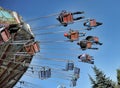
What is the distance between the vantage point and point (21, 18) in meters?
32.3

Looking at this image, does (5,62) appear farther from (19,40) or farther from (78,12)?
(78,12)

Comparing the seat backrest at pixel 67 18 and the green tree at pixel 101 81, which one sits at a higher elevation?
the seat backrest at pixel 67 18

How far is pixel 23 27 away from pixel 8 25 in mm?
1984

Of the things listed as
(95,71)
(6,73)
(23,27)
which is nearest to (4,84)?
(6,73)

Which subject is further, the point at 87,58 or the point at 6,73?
the point at 6,73

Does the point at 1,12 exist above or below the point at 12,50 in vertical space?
above

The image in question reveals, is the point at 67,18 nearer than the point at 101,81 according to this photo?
Yes

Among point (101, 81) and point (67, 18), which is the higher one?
point (67, 18)

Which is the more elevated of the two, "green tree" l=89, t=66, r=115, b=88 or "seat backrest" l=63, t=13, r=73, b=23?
"seat backrest" l=63, t=13, r=73, b=23

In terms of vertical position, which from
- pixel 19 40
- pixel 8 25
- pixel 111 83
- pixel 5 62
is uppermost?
pixel 8 25

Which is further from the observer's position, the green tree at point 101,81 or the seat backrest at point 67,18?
the green tree at point 101,81

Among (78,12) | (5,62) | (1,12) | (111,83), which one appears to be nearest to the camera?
(78,12)

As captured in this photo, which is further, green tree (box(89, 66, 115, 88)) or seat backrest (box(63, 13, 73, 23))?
green tree (box(89, 66, 115, 88))

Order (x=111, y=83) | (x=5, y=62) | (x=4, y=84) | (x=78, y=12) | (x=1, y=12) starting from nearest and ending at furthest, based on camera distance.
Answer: (x=78, y=12) → (x=1, y=12) → (x=5, y=62) → (x=4, y=84) → (x=111, y=83)
